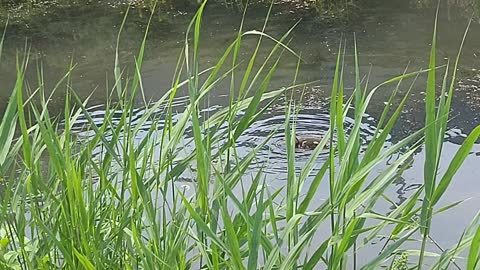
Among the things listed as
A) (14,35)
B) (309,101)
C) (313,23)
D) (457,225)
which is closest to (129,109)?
(457,225)

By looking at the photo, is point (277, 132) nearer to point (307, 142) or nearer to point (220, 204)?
point (307, 142)

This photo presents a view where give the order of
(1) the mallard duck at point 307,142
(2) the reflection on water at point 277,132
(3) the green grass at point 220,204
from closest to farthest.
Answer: (3) the green grass at point 220,204, (2) the reflection on water at point 277,132, (1) the mallard duck at point 307,142

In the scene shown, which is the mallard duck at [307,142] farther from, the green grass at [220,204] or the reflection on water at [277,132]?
the green grass at [220,204]

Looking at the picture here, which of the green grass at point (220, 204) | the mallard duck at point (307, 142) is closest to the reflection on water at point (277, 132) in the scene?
the mallard duck at point (307, 142)

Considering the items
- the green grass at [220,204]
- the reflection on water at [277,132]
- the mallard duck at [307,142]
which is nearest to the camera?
the green grass at [220,204]

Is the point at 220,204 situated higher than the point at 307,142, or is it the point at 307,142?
the point at 220,204

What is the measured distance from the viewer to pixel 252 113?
4.01ft

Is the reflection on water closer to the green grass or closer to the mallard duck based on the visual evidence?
the mallard duck

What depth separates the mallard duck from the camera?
3.35 meters

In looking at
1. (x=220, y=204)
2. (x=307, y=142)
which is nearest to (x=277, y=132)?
(x=307, y=142)

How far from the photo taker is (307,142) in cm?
340

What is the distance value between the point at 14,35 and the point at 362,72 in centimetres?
333

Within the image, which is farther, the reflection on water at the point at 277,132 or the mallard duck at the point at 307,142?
the mallard duck at the point at 307,142

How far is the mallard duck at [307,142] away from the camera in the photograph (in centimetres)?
335
